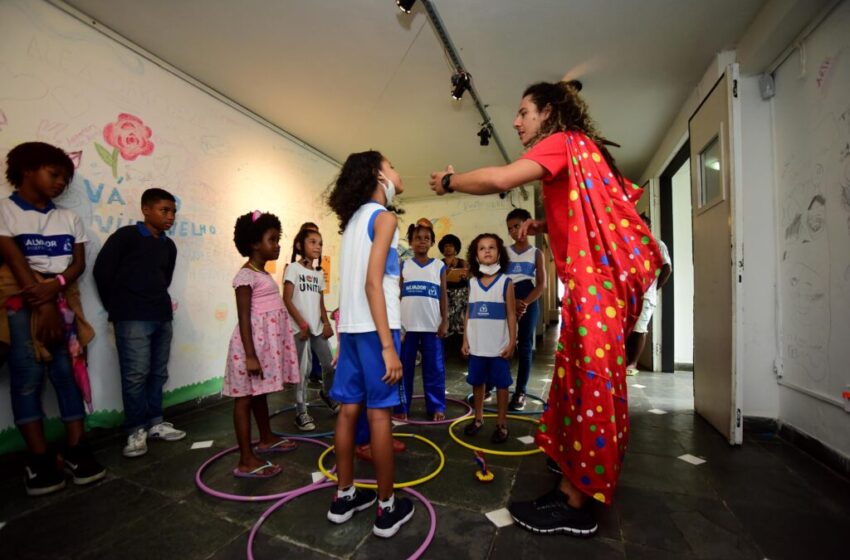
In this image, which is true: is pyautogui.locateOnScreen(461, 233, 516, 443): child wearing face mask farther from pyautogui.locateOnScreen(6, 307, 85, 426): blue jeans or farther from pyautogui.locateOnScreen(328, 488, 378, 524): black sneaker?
pyautogui.locateOnScreen(6, 307, 85, 426): blue jeans

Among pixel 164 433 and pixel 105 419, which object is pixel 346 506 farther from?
pixel 105 419

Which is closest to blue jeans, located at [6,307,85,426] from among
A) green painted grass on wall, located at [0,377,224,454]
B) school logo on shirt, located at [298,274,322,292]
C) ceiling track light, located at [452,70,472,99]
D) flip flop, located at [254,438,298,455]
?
green painted grass on wall, located at [0,377,224,454]

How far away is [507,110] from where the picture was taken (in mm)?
4414

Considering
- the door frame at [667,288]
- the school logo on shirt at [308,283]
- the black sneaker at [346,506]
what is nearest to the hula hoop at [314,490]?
the black sneaker at [346,506]

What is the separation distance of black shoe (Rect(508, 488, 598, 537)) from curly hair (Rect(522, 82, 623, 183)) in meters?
1.55

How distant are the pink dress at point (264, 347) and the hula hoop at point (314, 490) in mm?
618

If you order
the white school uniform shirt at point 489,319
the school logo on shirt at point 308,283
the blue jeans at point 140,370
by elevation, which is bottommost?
the blue jeans at point 140,370

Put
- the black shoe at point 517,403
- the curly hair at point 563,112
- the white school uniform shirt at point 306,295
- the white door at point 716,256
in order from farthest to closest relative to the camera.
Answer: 1. the black shoe at point 517,403
2. the white school uniform shirt at point 306,295
3. the white door at point 716,256
4. the curly hair at point 563,112

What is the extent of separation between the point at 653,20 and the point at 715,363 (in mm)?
2852

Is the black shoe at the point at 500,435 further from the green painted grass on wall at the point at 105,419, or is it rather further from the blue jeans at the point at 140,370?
the green painted grass on wall at the point at 105,419

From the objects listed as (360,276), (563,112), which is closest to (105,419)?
(360,276)

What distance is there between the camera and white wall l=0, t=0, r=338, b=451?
256cm

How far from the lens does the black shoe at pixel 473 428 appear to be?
2.81 m

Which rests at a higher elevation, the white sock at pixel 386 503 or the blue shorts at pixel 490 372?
the blue shorts at pixel 490 372
